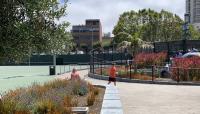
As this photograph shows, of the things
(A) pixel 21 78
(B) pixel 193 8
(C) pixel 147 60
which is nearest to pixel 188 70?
(C) pixel 147 60

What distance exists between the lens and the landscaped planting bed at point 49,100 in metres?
11.9

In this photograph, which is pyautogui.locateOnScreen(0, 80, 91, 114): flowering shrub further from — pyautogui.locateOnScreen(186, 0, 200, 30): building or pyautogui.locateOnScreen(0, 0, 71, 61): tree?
pyautogui.locateOnScreen(186, 0, 200, 30): building

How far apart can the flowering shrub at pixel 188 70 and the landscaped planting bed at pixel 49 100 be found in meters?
9.51

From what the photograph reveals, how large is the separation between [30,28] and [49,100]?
3.54m

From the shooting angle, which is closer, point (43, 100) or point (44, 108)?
point (44, 108)

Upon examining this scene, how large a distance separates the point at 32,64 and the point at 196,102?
64613mm

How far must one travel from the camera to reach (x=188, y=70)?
102ft

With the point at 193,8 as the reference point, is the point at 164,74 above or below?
below

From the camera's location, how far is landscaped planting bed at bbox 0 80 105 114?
11.9m

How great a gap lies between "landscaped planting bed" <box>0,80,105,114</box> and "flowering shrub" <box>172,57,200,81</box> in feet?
31.2

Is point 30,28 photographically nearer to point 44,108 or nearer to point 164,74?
point 44,108

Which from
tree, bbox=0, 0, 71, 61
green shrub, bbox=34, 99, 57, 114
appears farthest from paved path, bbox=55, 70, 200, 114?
tree, bbox=0, 0, 71, 61

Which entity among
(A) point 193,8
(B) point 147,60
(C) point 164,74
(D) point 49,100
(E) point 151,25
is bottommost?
(D) point 49,100

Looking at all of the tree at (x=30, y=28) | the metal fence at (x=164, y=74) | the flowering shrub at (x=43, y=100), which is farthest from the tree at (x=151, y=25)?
the tree at (x=30, y=28)
